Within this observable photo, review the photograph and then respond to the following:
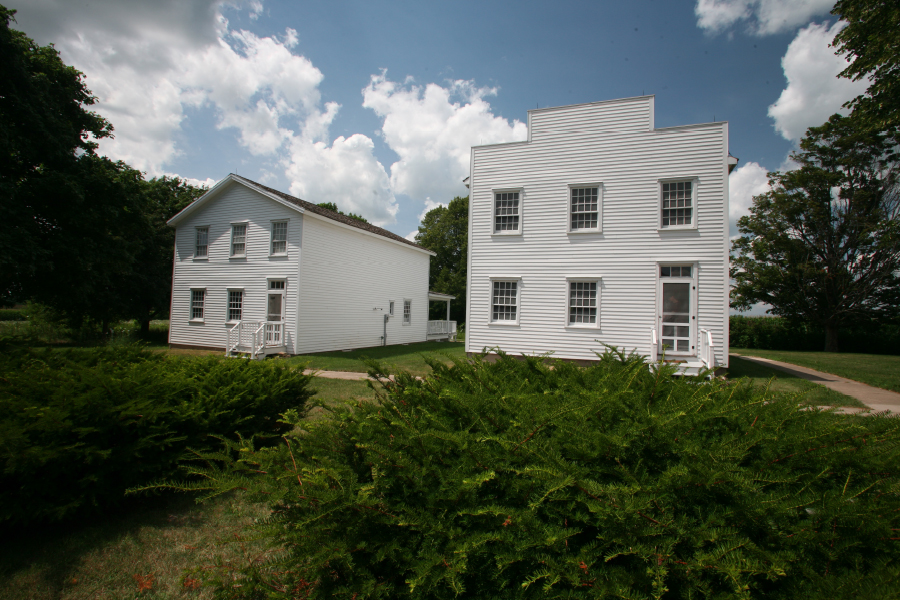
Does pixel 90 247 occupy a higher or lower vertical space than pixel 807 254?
lower

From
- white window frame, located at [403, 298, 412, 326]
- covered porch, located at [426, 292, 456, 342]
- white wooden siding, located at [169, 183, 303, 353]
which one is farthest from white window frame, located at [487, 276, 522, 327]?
covered porch, located at [426, 292, 456, 342]

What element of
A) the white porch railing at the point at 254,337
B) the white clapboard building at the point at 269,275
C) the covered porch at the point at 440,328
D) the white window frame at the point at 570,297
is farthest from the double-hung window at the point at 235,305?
the white window frame at the point at 570,297

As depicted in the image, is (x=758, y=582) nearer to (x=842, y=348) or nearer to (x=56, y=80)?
(x=56, y=80)

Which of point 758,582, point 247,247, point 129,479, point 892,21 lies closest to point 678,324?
point 892,21

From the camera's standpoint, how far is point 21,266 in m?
14.4

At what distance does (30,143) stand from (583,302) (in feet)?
69.0

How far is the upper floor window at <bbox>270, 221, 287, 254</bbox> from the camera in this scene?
1842cm

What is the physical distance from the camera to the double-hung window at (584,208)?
1355 centimetres

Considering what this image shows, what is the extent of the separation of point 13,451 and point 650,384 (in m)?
4.60

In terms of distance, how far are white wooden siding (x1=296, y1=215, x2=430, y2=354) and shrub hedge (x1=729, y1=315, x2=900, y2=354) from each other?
2319 centimetres

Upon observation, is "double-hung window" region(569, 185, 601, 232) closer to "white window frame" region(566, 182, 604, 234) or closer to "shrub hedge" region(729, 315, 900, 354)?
"white window frame" region(566, 182, 604, 234)

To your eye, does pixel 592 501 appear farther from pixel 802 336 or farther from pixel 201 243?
pixel 802 336

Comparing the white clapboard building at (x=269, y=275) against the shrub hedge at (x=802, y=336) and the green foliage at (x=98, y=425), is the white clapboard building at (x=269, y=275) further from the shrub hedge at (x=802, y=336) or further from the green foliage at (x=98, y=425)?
the shrub hedge at (x=802, y=336)

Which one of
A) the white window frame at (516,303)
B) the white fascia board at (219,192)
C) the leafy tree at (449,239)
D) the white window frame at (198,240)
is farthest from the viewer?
the leafy tree at (449,239)
